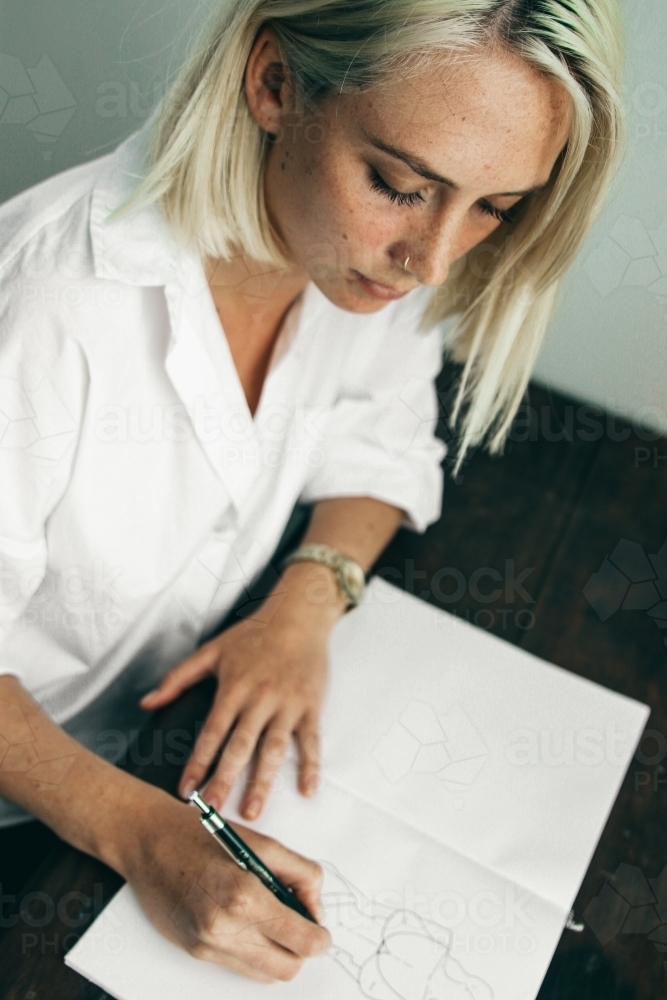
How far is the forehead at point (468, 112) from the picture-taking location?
49 centimetres

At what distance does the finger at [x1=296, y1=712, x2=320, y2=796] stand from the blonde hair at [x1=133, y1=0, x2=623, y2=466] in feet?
1.08

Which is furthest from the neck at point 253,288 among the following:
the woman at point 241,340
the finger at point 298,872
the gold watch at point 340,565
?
the finger at point 298,872

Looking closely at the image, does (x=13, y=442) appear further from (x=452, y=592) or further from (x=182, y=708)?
(x=452, y=592)

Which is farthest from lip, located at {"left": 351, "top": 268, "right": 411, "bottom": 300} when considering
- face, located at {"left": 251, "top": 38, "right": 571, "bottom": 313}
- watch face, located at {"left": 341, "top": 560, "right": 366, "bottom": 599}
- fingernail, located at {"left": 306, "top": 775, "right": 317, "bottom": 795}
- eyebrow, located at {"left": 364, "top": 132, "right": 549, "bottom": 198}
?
fingernail, located at {"left": 306, "top": 775, "right": 317, "bottom": 795}

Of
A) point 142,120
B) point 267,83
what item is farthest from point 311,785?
point 142,120

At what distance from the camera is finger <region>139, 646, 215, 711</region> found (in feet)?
2.13

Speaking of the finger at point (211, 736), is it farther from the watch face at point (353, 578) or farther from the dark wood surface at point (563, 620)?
the watch face at point (353, 578)

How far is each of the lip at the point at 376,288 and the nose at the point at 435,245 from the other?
1.5 inches

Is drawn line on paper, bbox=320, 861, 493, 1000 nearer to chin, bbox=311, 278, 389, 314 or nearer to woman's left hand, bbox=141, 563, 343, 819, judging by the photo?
woman's left hand, bbox=141, 563, 343, 819

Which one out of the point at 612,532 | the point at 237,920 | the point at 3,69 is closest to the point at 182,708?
the point at 237,920

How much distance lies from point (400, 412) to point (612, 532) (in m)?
0.26

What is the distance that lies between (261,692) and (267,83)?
Result: 452 millimetres

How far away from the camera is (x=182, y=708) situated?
654 millimetres

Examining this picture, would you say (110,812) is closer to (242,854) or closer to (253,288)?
(242,854)
